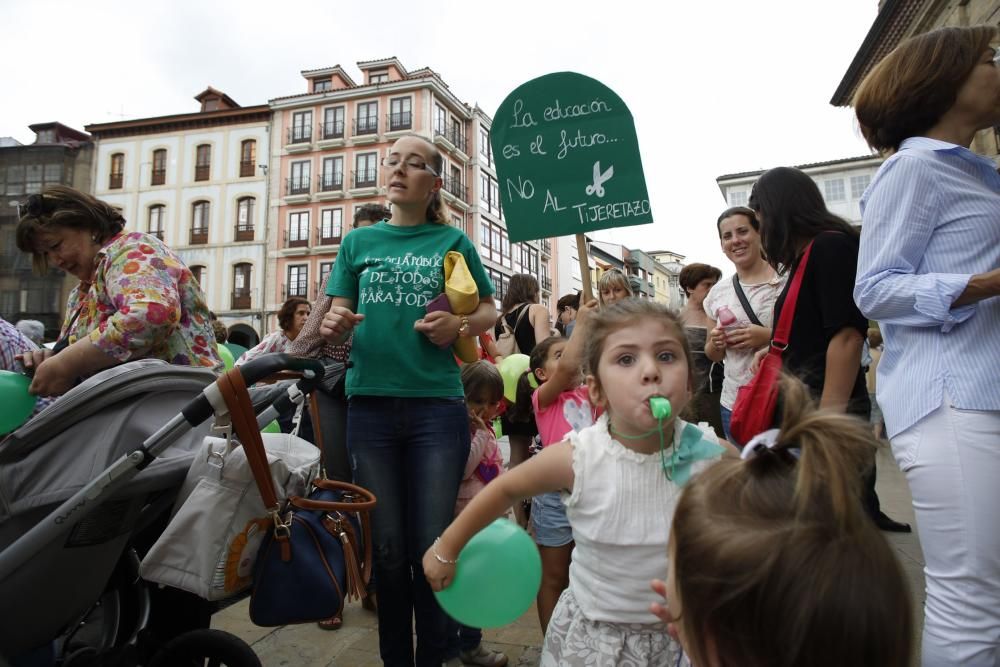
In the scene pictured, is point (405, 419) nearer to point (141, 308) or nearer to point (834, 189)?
point (141, 308)

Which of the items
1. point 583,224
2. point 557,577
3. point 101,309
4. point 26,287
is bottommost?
point 557,577

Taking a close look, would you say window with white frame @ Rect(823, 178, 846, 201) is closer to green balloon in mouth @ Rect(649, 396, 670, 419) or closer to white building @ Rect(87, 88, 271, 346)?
white building @ Rect(87, 88, 271, 346)

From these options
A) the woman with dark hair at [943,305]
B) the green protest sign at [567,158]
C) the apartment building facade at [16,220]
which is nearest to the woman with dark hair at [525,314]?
the green protest sign at [567,158]

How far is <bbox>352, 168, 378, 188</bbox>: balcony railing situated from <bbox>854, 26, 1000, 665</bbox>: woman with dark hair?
30967 mm

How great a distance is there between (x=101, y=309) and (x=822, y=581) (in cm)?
230

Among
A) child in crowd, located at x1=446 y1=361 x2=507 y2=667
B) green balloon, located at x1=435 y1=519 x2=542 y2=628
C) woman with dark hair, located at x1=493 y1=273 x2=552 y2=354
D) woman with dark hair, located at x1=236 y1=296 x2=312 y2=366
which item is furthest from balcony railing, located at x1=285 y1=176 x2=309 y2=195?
green balloon, located at x1=435 y1=519 x2=542 y2=628

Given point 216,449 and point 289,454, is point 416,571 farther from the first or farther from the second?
point 216,449

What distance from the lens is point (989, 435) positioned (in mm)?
1419

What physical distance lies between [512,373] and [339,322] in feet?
6.14

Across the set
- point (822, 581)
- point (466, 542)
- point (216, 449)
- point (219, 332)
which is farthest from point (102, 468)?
point (219, 332)

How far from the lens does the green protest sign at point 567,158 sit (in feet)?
8.60

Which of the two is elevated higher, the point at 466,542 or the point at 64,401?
the point at 64,401

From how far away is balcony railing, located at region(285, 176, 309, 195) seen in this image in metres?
31.2

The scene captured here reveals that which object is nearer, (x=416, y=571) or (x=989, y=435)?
(x=989, y=435)
